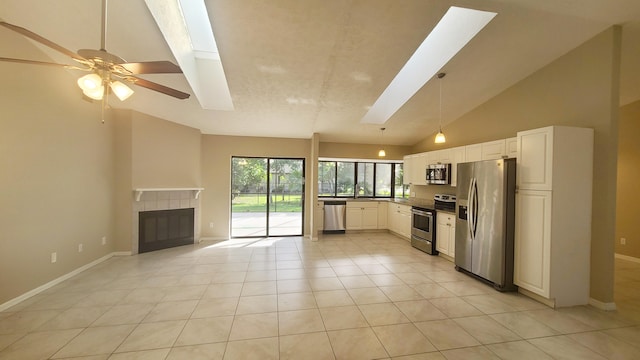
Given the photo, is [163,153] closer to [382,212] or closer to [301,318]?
[301,318]

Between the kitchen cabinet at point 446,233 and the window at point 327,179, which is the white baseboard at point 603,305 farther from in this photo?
the window at point 327,179

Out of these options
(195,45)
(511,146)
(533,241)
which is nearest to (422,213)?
(511,146)

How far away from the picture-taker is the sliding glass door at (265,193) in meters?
6.31

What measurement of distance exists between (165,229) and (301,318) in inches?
157

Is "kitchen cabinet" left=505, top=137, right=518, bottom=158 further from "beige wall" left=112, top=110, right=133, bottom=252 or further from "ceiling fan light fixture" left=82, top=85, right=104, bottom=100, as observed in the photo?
"beige wall" left=112, top=110, right=133, bottom=252

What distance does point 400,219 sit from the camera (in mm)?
6320

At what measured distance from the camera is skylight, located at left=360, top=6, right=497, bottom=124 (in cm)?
301

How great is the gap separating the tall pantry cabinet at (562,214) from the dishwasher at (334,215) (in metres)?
4.16

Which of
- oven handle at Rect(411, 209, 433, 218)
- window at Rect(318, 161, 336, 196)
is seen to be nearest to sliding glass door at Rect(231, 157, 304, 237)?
window at Rect(318, 161, 336, 196)

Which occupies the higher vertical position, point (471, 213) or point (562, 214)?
point (562, 214)

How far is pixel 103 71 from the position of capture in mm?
1962

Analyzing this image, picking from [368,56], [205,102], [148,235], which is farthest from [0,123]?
[368,56]

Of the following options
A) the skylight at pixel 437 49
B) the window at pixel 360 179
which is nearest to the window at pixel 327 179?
the window at pixel 360 179

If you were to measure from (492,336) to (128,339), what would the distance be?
3458 millimetres
